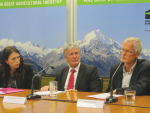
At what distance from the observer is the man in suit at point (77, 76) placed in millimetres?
3465

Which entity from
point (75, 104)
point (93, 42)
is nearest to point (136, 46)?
point (75, 104)

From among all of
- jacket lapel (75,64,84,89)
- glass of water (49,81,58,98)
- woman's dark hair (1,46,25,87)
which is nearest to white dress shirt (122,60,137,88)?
jacket lapel (75,64,84,89)

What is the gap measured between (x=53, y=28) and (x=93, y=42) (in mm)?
893

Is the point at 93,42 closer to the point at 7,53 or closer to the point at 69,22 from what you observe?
the point at 69,22

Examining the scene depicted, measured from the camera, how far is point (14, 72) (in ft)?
12.4

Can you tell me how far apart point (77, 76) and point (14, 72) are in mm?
A: 1083

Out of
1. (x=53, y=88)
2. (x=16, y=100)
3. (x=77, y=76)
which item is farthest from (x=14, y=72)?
Answer: (x=16, y=100)

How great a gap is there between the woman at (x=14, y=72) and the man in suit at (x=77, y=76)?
1.56ft

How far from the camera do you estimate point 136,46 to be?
10.2 ft

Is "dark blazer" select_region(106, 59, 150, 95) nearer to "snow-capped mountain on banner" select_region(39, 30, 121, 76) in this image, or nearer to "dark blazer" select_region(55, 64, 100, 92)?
"dark blazer" select_region(55, 64, 100, 92)

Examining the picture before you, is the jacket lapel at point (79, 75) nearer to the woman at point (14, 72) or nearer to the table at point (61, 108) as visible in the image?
the woman at point (14, 72)

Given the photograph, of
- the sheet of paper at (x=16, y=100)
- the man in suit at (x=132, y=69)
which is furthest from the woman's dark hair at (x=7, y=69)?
the man in suit at (x=132, y=69)

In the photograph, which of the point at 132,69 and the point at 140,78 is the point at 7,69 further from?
the point at 140,78

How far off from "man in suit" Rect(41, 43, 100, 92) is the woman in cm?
48
